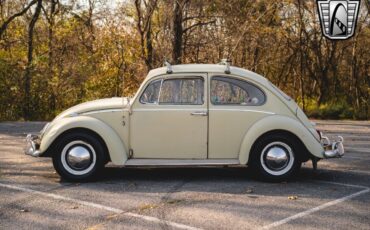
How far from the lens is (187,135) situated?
7.39 meters

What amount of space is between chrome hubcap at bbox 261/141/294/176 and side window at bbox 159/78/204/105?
1.18 metres

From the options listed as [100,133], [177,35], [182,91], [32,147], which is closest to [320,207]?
[182,91]

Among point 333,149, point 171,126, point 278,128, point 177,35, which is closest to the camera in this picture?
point 278,128

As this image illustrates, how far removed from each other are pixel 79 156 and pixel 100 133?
45 cm

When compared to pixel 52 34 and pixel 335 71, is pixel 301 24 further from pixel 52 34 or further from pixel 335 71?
pixel 52 34

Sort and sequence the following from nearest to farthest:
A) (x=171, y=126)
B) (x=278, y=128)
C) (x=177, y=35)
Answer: (x=278, y=128) < (x=171, y=126) < (x=177, y=35)

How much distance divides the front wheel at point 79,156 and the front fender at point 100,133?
12 cm

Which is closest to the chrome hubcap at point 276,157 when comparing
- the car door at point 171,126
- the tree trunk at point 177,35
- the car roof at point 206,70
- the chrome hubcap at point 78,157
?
the car door at point 171,126

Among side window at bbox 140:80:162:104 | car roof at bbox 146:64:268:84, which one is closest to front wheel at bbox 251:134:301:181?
car roof at bbox 146:64:268:84

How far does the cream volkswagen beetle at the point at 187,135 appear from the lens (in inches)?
290

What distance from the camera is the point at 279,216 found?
5.71m

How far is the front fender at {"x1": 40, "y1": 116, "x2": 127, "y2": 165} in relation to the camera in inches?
289

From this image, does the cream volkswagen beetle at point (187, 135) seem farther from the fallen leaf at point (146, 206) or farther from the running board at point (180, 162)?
the fallen leaf at point (146, 206)

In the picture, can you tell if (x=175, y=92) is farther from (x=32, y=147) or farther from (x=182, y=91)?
(x=32, y=147)
